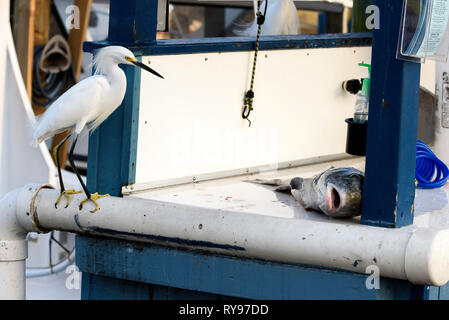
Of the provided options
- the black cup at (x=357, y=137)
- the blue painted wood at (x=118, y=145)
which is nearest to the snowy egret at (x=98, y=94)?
the blue painted wood at (x=118, y=145)

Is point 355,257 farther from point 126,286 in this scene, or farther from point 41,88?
point 41,88

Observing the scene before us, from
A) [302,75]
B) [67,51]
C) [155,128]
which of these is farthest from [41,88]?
[155,128]

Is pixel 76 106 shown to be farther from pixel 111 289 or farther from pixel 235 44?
pixel 235 44

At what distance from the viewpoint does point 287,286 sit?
3479 millimetres

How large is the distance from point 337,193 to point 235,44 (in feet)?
4.02

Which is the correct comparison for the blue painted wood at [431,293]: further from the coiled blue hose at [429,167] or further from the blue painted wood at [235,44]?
the blue painted wood at [235,44]

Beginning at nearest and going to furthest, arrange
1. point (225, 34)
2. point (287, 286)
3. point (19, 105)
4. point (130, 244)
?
1. point (287, 286)
2. point (130, 244)
3. point (19, 105)
4. point (225, 34)

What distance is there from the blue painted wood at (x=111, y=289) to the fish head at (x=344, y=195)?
94 centimetres

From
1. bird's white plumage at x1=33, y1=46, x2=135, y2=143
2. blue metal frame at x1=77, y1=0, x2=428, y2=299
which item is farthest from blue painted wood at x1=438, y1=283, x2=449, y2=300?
bird's white plumage at x1=33, y1=46, x2=135, y2=143

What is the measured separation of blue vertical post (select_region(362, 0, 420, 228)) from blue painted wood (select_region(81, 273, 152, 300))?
1.11 m

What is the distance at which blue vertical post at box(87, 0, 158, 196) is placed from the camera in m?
3.91

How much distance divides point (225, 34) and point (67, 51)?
5095mm

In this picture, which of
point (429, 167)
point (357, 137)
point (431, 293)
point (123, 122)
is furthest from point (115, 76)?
point (429, 167)

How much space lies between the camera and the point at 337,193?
11.8ft
